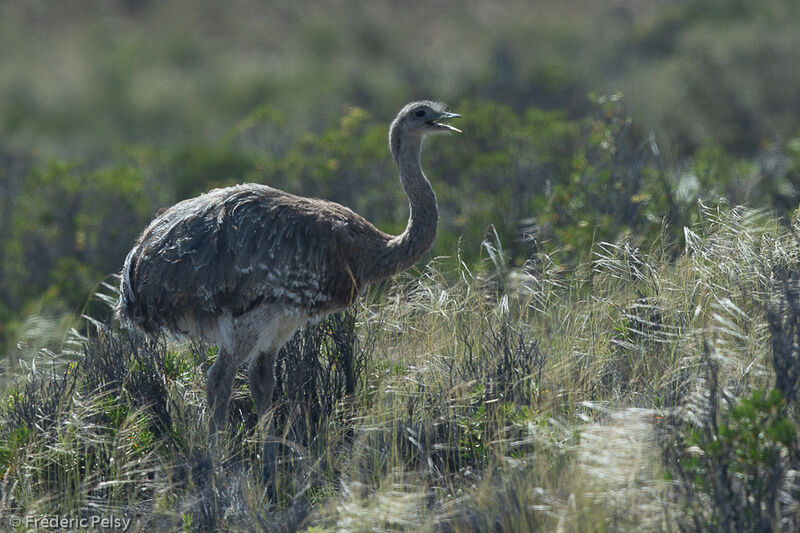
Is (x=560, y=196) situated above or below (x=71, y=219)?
above

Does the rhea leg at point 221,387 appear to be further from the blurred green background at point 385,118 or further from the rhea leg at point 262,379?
the blurred green background at point 385,118

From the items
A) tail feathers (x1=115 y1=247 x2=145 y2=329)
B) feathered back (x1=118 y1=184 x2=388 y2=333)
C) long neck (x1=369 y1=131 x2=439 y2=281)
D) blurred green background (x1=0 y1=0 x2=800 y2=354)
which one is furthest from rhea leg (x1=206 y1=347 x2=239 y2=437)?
blurred green background (x1=0 y1=0 x2=800 y2=354)

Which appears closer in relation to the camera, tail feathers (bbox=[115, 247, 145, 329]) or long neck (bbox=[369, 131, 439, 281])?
tail feathers (bbox=[115, 247, 145, 329])

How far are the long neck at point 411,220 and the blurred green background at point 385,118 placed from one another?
1.18 meters

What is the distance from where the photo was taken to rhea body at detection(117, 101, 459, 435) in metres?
5.43

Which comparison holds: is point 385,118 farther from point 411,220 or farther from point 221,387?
point 221,387

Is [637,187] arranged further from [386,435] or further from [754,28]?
[754,28]

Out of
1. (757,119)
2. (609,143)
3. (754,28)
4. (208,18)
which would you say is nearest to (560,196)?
(609,143)

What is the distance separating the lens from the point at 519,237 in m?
8.94

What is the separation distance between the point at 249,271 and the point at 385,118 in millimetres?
11959

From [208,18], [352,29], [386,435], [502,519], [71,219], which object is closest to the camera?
[502,519]

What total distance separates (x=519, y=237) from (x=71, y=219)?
17.5ft

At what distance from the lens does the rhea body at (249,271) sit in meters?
5.43

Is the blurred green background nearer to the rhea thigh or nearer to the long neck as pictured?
the long neck
